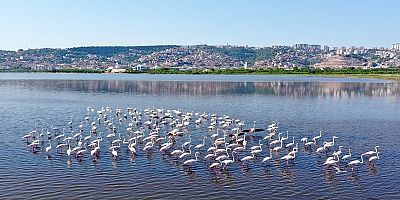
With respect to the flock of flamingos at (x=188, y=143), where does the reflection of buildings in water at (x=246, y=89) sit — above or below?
above

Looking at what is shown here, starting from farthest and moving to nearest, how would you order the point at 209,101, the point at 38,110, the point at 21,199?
1. the point at 209,101
2. the point at 38,110
3. the point at 21,199

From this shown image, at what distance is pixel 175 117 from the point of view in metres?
49.3

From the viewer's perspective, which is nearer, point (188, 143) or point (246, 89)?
point (188, 143)

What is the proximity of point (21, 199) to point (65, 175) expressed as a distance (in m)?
3.95

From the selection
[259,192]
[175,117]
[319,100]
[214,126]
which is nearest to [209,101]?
[319,100]

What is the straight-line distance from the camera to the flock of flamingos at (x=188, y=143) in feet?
98.0

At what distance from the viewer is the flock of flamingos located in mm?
29859

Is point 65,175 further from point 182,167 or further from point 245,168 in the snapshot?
point 245,168

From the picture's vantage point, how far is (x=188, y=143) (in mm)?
33594

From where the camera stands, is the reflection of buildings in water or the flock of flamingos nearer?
the flock of flamingos

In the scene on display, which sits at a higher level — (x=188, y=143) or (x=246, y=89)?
(x=246, y=89)

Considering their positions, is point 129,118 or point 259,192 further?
point 129,118

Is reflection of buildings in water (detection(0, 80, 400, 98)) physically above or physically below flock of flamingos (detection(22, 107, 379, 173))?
above

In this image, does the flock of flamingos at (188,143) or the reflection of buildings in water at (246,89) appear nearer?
the flock of flamingos at (188,143)
